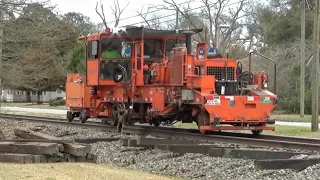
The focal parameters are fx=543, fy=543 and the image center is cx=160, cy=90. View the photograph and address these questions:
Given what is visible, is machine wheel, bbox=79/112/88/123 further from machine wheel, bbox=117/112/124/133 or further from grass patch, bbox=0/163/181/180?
grass patch, bbox=0/163/181/180

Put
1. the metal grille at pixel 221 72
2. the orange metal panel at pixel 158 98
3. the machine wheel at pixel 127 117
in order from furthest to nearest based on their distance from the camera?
the machine wheel at pixel 127 117 < the orange metal panel at pixel 158 98 < the metal grille at pixel 221 72

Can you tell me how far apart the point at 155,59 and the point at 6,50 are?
19.4 feet

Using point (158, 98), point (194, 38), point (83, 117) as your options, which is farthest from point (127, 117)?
point (194, 38)

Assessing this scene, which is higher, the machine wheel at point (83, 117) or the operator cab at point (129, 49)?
the operator cab at point (129, 49)

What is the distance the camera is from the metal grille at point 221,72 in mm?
16750

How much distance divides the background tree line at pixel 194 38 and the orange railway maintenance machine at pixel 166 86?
230cm

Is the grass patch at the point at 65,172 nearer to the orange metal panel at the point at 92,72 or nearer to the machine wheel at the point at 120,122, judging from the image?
the machine wheel at the point at 120,122

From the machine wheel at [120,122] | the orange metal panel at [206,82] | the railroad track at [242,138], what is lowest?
the railroad track at [242,138]

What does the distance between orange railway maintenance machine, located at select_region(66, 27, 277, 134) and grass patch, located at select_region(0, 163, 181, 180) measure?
5440mm

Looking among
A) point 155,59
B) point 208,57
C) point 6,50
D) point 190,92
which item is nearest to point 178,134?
point 190,92

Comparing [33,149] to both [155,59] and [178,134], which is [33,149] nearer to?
[178,134]

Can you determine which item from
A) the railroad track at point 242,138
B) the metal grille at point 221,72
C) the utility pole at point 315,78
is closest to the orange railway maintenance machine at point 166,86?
the metal grille at point 221,72

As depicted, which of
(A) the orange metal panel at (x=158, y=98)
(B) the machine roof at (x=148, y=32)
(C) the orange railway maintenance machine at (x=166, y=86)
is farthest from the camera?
(B) the machine roof at (x=148, y=32)

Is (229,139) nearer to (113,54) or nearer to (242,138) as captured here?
(242,138)
